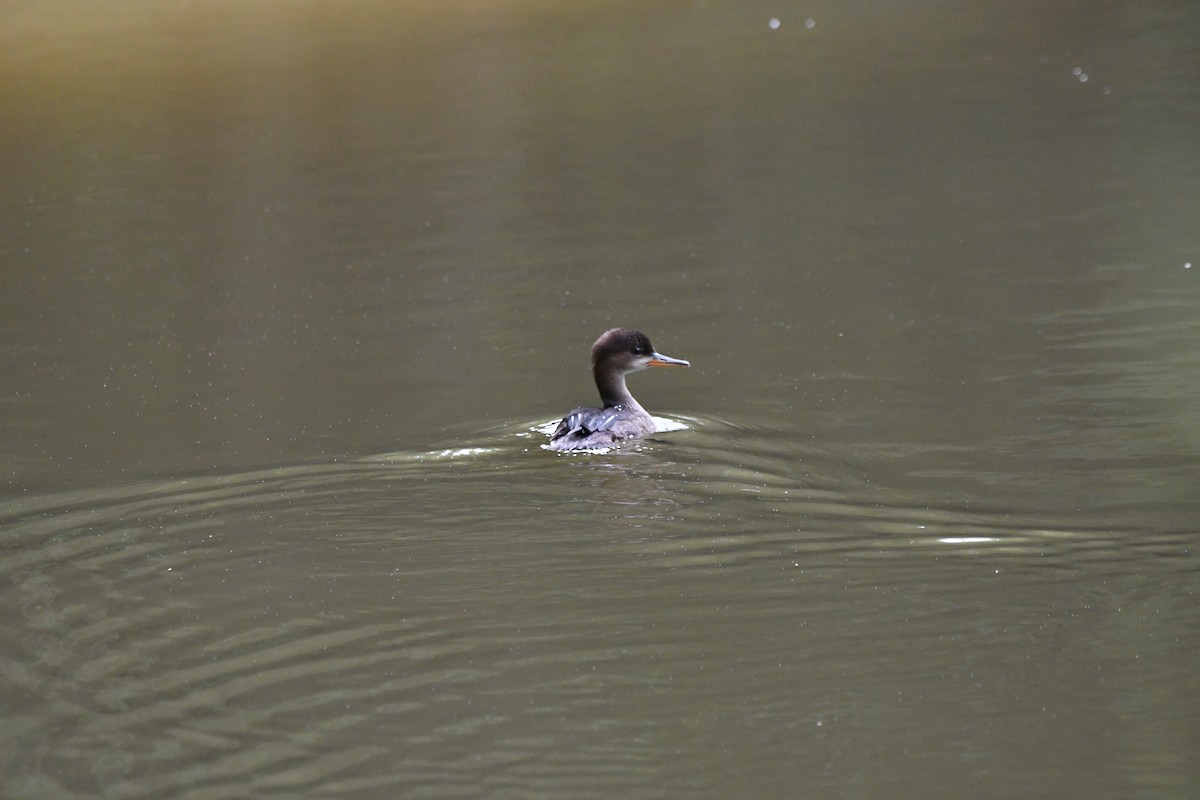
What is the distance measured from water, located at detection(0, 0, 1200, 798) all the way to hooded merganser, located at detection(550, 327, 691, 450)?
0.66ft

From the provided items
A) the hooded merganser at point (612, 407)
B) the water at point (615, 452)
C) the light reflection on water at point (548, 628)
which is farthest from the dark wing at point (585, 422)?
the light reflection on water at point (548, 628)

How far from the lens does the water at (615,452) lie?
515cm

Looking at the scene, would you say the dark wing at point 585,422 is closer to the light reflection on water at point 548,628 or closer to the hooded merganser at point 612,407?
the hooded merganser at point 612,407

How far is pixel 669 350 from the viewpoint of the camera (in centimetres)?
1009

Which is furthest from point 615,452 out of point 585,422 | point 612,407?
point 612,407

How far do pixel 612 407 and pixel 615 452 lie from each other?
0.49 m

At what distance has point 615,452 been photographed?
805 centimetres

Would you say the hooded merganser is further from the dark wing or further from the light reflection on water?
the light reflection on water

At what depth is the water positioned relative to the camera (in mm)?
5148

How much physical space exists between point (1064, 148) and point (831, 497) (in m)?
8.66

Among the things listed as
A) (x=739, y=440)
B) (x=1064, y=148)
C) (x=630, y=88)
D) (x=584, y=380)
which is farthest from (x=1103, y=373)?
(x=630, y=88)

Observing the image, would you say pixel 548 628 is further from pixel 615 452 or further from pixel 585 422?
pixel 585 422

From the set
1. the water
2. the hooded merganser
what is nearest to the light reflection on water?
the water

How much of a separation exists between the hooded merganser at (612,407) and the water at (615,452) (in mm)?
202
